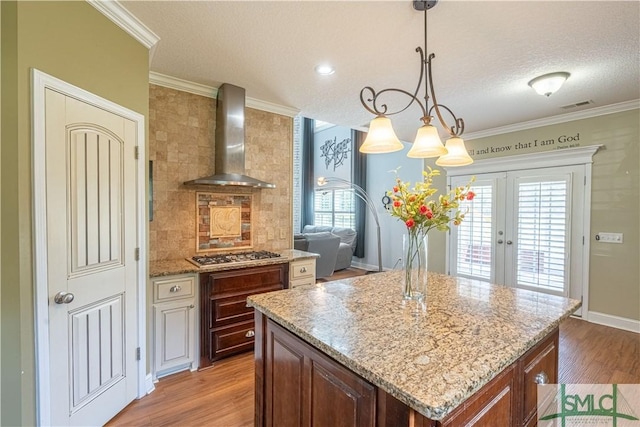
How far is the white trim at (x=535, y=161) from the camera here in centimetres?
381

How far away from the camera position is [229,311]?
2.73 meters

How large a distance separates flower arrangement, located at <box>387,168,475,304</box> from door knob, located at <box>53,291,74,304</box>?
6.01ft

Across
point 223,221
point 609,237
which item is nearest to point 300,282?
point 223,221

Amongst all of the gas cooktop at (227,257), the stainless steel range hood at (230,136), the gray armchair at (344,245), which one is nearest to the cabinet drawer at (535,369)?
the gas cooktop at (227,257)

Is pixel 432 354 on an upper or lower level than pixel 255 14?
lower

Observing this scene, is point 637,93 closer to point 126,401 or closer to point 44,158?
point 44,158

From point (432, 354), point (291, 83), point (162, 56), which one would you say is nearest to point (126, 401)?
→ point (432, 354)

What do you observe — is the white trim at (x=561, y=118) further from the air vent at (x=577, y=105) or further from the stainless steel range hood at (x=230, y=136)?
the stainless steel range hood at (x=230, y=136)

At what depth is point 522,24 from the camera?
80.2 inches

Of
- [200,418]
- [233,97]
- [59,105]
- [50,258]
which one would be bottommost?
[200,418]

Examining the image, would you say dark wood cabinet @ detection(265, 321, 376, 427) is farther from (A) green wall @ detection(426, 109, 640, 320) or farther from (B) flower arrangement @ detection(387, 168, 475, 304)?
(A) green wall @ detection(426, 109, 640, 320)

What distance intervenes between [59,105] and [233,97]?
166 cm

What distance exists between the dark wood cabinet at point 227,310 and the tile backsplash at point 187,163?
0.68 m

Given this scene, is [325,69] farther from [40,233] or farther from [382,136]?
[40,233]
